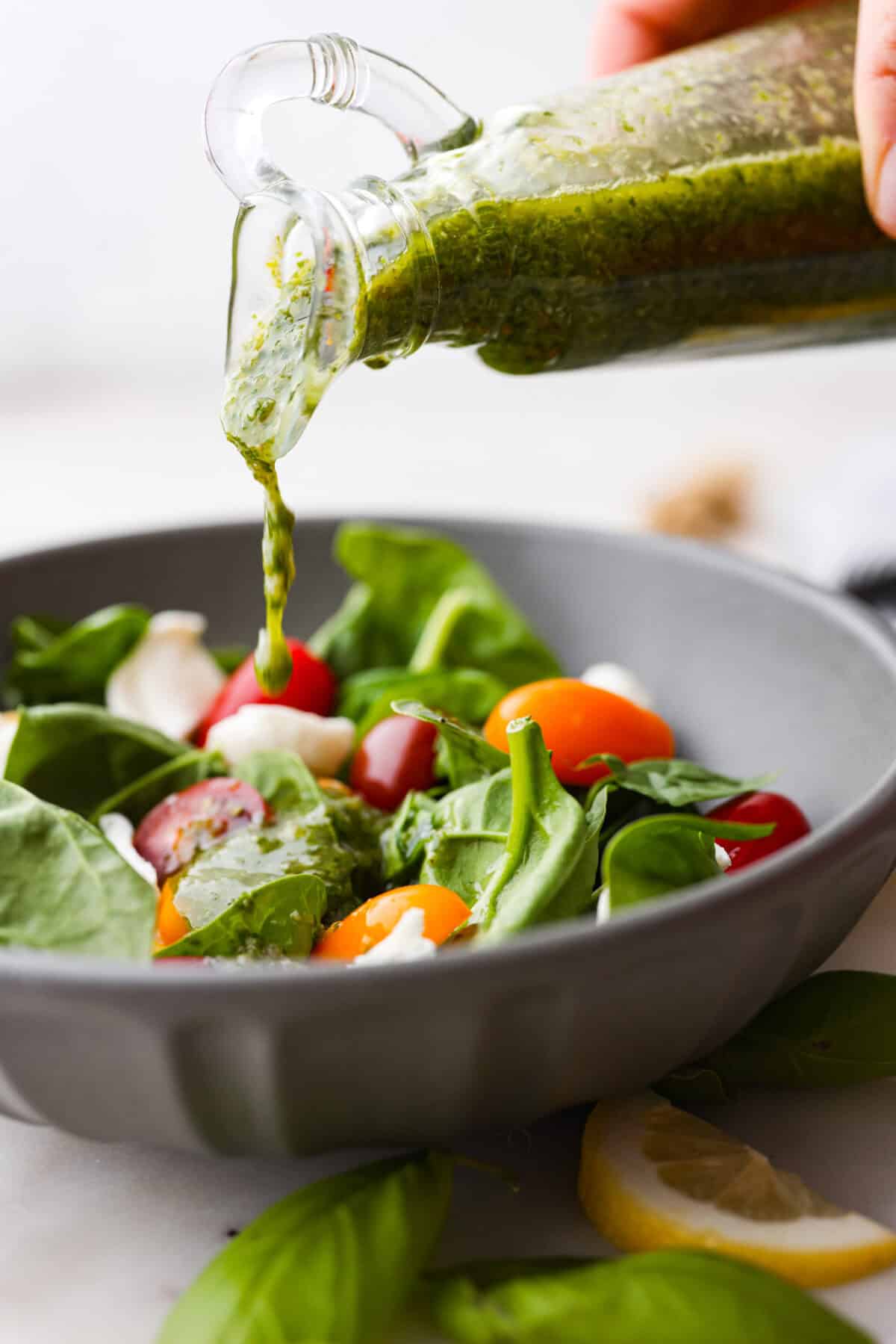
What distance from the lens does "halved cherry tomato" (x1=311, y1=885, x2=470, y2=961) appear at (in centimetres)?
85

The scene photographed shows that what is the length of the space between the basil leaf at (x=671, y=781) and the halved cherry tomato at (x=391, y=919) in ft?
0.51

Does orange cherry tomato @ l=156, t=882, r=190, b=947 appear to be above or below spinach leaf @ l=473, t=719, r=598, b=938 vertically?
below

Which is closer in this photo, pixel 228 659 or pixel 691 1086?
pixel 691 1086

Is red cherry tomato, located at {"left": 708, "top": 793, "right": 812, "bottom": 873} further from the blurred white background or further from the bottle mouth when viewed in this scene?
the blurred white background

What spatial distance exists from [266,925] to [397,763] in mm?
288

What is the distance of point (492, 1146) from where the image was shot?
0.83 m

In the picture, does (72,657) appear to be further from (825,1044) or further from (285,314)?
(825,1044)

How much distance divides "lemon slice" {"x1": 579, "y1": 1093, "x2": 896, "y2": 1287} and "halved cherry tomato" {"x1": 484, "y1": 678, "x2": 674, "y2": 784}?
12.3 inches

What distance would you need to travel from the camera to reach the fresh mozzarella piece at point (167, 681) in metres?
1.24

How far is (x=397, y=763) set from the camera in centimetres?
111

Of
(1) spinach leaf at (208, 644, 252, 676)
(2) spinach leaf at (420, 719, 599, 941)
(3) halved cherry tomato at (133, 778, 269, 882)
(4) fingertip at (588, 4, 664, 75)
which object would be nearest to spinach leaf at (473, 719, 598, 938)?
(2) spinach leaf at (420, 719, 599, 941)

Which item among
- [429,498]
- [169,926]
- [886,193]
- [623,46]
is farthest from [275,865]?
[429,498]

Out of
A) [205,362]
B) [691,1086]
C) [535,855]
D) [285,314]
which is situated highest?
[285,314]

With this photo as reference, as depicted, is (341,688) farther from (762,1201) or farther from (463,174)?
(762,1201)
